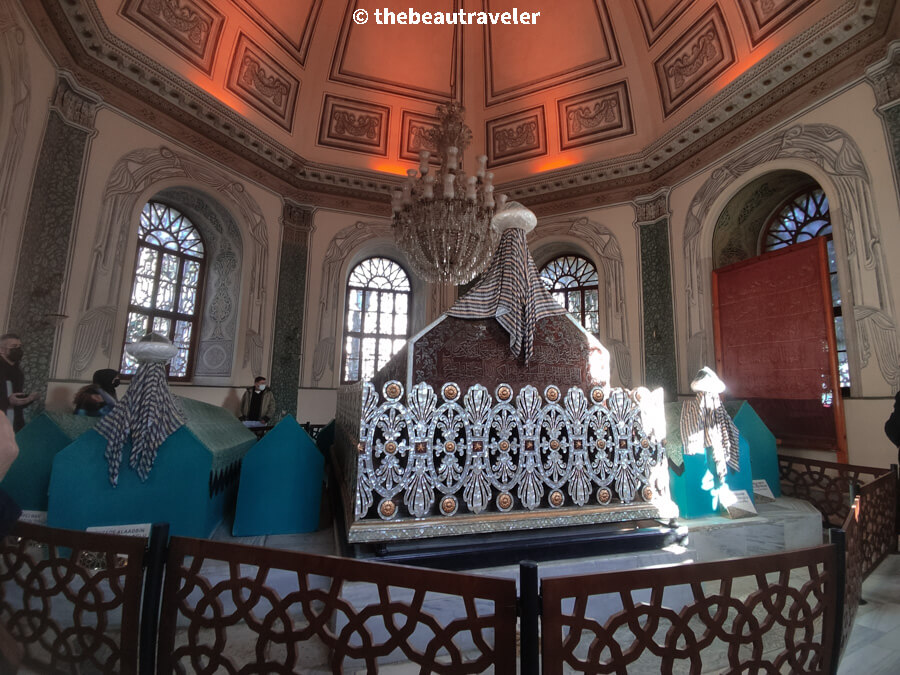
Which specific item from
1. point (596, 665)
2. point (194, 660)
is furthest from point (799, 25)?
point (194, 660)

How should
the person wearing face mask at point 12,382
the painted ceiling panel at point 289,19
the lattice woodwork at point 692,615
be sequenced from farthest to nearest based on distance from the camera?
the painted ceiling panel at point 289,19 → the person wearing face mask at point 12,382 → the lattice woodwork at point 692,615

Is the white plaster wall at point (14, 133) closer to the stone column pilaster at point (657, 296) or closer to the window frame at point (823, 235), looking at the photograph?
the stone column pilaster at point (657, 296)

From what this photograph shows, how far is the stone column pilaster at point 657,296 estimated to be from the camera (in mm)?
6371

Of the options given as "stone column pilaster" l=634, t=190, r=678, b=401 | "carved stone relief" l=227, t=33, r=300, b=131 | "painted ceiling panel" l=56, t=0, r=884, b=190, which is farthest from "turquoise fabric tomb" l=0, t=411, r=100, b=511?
"stone column pilaster" l=634, t=190, r=678, b=401

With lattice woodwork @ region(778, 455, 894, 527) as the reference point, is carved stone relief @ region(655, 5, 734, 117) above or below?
above

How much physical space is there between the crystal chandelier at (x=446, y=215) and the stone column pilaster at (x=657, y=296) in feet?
9.72

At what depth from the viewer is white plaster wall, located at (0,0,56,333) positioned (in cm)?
368

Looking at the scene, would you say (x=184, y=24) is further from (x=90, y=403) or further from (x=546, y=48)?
(x=546, y=48)

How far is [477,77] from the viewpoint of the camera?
843 centimetres

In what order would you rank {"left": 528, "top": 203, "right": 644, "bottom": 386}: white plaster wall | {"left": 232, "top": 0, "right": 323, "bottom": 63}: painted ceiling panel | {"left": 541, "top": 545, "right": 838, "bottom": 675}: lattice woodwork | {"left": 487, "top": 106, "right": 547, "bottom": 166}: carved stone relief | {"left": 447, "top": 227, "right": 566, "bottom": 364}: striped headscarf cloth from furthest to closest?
{"left": 487, "top": 106, "right": 547, "bottom": 166}: carved stone relief < {"left": 528, "top": 203, "right": 644, "bottom": 386}: white plaster wall < {"left": 232, "top": 0, "right": 323, "bottom": 63}: painted ceiling panel < {"left": 447, "top": 227, "right": 566, "bottom": 364}: striped headscarf cloth < {"left": 541, "top": 545, "right": 838, "bottom": 675}: lattice woodwork

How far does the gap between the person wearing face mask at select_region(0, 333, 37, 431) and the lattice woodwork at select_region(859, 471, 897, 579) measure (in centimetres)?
601

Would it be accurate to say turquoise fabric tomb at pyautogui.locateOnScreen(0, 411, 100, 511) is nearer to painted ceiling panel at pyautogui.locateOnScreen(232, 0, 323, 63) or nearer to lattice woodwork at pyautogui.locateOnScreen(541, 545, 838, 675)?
lattice woodwork at pyautogui.locateOnScreen(541, 545, 838, 675)

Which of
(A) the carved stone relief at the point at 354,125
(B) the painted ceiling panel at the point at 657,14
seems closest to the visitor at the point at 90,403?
(A) the carved stone relief at the point at 354,125

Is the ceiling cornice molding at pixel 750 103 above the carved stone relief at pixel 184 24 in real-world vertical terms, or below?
below
